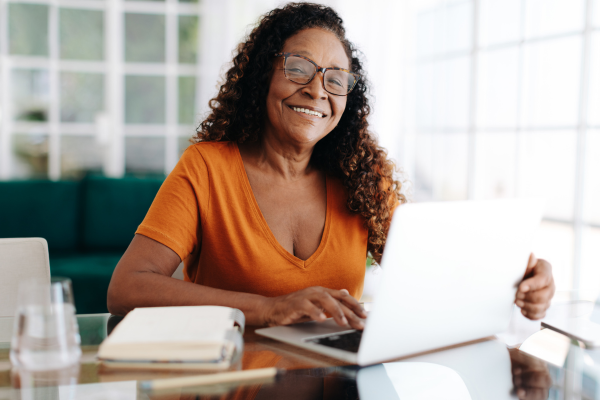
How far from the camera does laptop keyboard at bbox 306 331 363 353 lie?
2.71 feet

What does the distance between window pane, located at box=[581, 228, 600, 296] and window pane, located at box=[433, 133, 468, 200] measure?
0.88 m

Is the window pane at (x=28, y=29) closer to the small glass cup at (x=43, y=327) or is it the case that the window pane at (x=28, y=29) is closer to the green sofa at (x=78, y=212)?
the green sofa at (x=78, y=212)

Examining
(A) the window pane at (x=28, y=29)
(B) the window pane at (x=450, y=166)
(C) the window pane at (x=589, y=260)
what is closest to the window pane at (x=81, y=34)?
(A) the window pane at (x=28, y=29)

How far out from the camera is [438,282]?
0.80 metres

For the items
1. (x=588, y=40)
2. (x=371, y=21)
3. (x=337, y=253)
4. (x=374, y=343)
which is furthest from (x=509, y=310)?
(x=371, y=21)

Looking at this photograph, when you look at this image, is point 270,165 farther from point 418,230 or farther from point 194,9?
point 194,9

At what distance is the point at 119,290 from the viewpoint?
1070mm

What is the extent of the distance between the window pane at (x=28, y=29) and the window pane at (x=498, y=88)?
323 cm

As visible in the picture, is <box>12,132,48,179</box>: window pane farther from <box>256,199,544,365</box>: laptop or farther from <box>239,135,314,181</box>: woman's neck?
<box>256,199,544,365</box>: laptop

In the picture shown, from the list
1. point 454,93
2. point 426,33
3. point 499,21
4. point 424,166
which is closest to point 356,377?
point 499,21

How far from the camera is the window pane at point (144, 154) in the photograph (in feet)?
13.3

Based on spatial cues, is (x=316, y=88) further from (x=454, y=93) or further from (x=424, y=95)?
(x=424, y=95)

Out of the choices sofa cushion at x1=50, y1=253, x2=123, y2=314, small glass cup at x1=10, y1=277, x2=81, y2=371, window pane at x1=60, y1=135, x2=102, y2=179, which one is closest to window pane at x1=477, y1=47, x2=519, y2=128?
sofa cushion at x1=50, y1=253, x2=123, y2=314

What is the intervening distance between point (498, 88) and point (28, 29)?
3.43 meters
